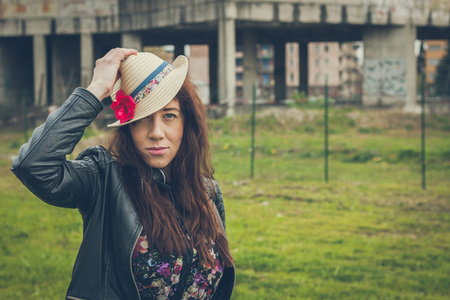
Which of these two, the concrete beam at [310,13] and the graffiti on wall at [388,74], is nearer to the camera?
the concrete beam at [310,13]

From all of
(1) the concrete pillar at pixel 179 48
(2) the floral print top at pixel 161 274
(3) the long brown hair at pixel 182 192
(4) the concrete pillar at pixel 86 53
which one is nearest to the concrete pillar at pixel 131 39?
(4) the concrete pillar at pixel 86 53

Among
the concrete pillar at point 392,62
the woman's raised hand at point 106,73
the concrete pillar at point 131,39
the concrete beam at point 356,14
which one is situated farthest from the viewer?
the concrete pillar at point 131,39

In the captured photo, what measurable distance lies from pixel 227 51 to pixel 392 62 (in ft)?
28.5

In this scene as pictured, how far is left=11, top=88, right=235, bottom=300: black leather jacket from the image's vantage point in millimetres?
2037

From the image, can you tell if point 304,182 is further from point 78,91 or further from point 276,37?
point 276,37

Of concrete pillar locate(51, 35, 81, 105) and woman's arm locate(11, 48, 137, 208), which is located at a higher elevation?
woman's arm locate(11, 48, 137, 208)

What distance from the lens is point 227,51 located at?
25922 mm

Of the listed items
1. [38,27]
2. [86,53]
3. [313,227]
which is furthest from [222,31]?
[313,227]

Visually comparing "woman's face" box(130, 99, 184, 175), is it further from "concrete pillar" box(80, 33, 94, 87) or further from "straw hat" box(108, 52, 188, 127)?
"concrete pillar" box(80, 33, 94, 87)

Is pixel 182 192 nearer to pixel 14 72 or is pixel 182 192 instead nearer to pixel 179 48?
pixel 14 72

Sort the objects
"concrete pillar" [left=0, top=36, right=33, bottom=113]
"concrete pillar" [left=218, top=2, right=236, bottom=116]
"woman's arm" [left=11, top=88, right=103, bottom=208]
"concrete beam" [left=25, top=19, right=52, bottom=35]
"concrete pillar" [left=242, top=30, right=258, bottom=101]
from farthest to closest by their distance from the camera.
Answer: "concrete pillar" [left=0, top=36, right=33, bottom=113]
"concrete beam" [left=25, top=19, right=52, bottom=35]
"concrete pillar" [left=242, top=30, right=258, bottom=101]
"concrete pillar" [left=218, top=2, right=236, bottom=116]
"woman's arm" [left=11, top=88, right=103, bottom=208]

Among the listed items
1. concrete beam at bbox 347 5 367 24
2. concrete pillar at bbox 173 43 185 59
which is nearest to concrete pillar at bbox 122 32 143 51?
concrete pillar at bbox 173 43 185 59

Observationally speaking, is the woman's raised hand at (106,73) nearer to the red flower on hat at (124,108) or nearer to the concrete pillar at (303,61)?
the red flower on hat at (124,108)

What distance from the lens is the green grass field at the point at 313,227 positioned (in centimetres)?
630
